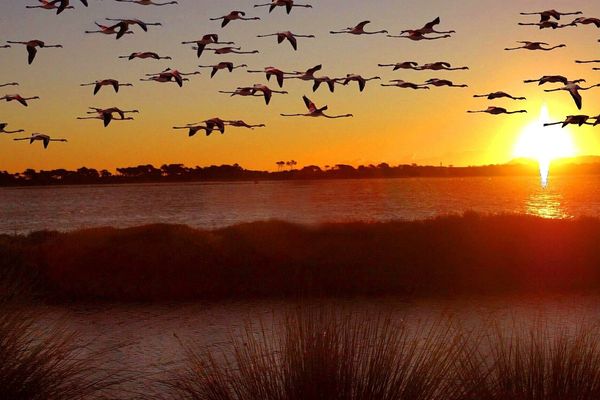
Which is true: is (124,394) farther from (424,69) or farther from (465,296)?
(465,296)

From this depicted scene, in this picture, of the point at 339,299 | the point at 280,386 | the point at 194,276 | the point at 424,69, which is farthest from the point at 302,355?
the point at 194,276

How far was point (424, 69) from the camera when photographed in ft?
44.5

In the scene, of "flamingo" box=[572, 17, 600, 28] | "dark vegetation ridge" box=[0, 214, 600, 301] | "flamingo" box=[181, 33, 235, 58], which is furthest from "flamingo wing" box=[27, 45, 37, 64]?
"dark vegetation ridge" box=[0, 214, 600, 301]

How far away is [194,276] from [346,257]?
6145mm

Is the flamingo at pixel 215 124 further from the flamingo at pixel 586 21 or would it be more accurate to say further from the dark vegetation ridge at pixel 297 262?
the dark vegetation ridge at pixel 297 262

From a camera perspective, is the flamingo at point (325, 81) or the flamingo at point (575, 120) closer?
the flamingo at point (575, 120)

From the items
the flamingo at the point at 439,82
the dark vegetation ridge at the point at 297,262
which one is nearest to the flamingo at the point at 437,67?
the flamingo at the point at 439,82

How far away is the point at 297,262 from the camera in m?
29.6

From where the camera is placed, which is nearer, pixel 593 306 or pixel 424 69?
pixel 424 69

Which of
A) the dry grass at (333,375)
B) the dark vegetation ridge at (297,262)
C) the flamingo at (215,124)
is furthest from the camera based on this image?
the dark vegetation ridge at (297,262)

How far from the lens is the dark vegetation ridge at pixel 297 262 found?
2812cm

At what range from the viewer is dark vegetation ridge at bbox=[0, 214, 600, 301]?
92.3ft

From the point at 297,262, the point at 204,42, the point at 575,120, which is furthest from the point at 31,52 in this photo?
the point at 297,262

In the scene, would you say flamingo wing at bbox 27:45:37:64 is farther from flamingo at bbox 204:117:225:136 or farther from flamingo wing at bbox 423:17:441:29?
flamingo wing at bbox 423:17:441:29
